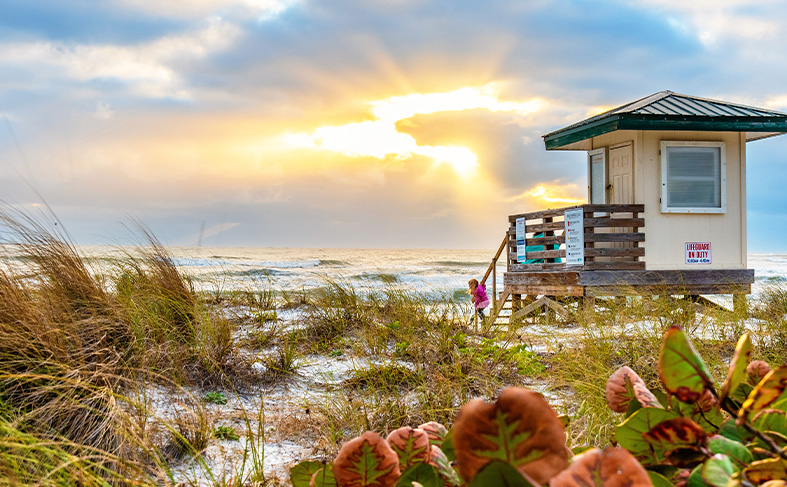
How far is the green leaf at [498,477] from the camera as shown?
40 centimetres

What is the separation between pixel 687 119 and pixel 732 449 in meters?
11.3

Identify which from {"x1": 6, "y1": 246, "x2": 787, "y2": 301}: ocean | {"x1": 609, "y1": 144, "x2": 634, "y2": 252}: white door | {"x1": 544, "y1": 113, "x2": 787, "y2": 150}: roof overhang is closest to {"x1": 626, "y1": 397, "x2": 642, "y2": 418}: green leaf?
{"x1": 6, "y1": 246, "x2": 787, "y2": 301}: ocean

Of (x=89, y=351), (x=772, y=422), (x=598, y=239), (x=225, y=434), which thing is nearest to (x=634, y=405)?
(x=772, y=422)

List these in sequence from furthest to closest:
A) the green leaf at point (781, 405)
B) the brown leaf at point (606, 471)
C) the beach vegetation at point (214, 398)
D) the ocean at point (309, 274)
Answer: the ocean at point (309, 274), the beach vegetation at point (214, 398), the green leaf at point (781, 405), the brown leaf at point (606, 471)

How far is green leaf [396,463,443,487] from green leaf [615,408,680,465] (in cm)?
20

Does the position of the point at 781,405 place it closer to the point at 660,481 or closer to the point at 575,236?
the point at 660,481

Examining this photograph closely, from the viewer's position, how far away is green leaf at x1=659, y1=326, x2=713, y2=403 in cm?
51

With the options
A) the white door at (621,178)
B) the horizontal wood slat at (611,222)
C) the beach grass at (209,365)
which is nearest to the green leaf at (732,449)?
the beach grass at (209,365)

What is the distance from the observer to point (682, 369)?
0.53 m

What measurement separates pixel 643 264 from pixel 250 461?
30.5ft

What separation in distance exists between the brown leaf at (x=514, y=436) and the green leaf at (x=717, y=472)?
0.41ft

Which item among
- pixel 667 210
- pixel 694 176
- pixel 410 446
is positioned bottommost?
pixel 410 446

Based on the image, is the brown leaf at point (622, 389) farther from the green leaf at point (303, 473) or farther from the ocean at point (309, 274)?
the ocean at point (309, 274)

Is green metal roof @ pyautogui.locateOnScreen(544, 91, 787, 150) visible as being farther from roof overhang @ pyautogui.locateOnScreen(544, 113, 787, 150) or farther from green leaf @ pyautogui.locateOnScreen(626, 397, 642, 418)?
green leaf @ pyautogui.locateOnScreen(626, 397, 642, 418)
